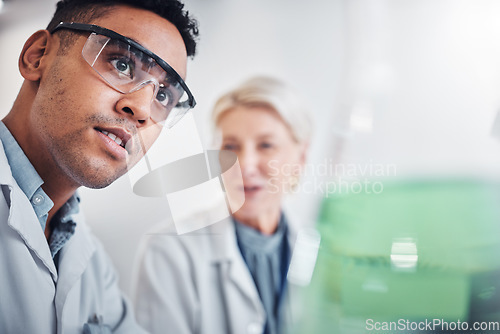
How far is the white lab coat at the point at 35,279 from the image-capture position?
69cm

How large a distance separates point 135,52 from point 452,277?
2.75ft

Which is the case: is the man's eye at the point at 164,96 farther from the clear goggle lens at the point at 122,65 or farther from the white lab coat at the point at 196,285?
the white lab coat at the point at 196,285

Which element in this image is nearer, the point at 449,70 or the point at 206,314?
→ the point at 206,314

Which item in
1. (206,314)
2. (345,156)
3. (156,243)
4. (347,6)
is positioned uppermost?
(347,6)

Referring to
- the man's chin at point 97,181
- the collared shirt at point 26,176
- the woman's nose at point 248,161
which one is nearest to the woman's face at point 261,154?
the woman's nose at point 248,161

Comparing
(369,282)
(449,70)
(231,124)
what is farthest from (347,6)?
(369,282)

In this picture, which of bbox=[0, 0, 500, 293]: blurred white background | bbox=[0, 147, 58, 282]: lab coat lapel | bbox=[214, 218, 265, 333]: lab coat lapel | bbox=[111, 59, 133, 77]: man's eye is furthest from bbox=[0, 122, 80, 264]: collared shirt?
bbox=[214, 218, 265, 333]: lab coat lapel

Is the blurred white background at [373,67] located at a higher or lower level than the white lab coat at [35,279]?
higher

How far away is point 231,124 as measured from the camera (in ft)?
2.90

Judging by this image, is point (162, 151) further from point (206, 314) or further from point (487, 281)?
point (487, 281)

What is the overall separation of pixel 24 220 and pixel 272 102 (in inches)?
21.7

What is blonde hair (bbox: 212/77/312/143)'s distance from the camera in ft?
2.93

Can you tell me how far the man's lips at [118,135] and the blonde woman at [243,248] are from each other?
0.20 metres

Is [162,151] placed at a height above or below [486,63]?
below
